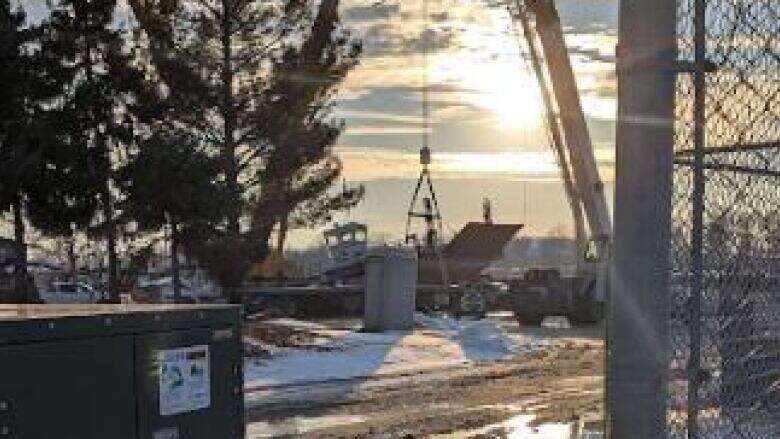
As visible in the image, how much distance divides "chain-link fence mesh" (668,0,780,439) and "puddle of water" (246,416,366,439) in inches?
363

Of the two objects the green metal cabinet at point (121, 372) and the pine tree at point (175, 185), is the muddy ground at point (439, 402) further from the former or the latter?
the green metal cabinet at point (121, 372)

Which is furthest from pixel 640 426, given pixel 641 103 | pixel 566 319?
pixel 566 319

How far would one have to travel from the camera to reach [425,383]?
21859 millimetres

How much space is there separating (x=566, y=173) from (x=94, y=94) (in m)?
17.6

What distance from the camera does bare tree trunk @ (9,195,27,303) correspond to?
30.7 metres

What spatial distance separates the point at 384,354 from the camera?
26359mm

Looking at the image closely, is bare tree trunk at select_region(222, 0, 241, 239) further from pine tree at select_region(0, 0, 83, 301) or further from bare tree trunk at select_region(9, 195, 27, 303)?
bare tree trunk at select_region(9, 195, 27, 303)

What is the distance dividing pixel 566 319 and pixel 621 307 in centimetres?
4156

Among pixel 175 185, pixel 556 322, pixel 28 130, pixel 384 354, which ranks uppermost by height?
pixel 28 130

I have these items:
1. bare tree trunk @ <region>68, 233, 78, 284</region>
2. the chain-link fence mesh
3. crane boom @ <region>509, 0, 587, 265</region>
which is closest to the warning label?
the chain-link fence mesh

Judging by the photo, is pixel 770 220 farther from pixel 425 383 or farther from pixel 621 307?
pixel 425 383

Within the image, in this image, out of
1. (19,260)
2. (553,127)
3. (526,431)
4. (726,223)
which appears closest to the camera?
(726,223)

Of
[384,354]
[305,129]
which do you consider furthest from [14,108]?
[384,354]

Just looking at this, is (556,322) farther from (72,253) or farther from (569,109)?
(72,253)
